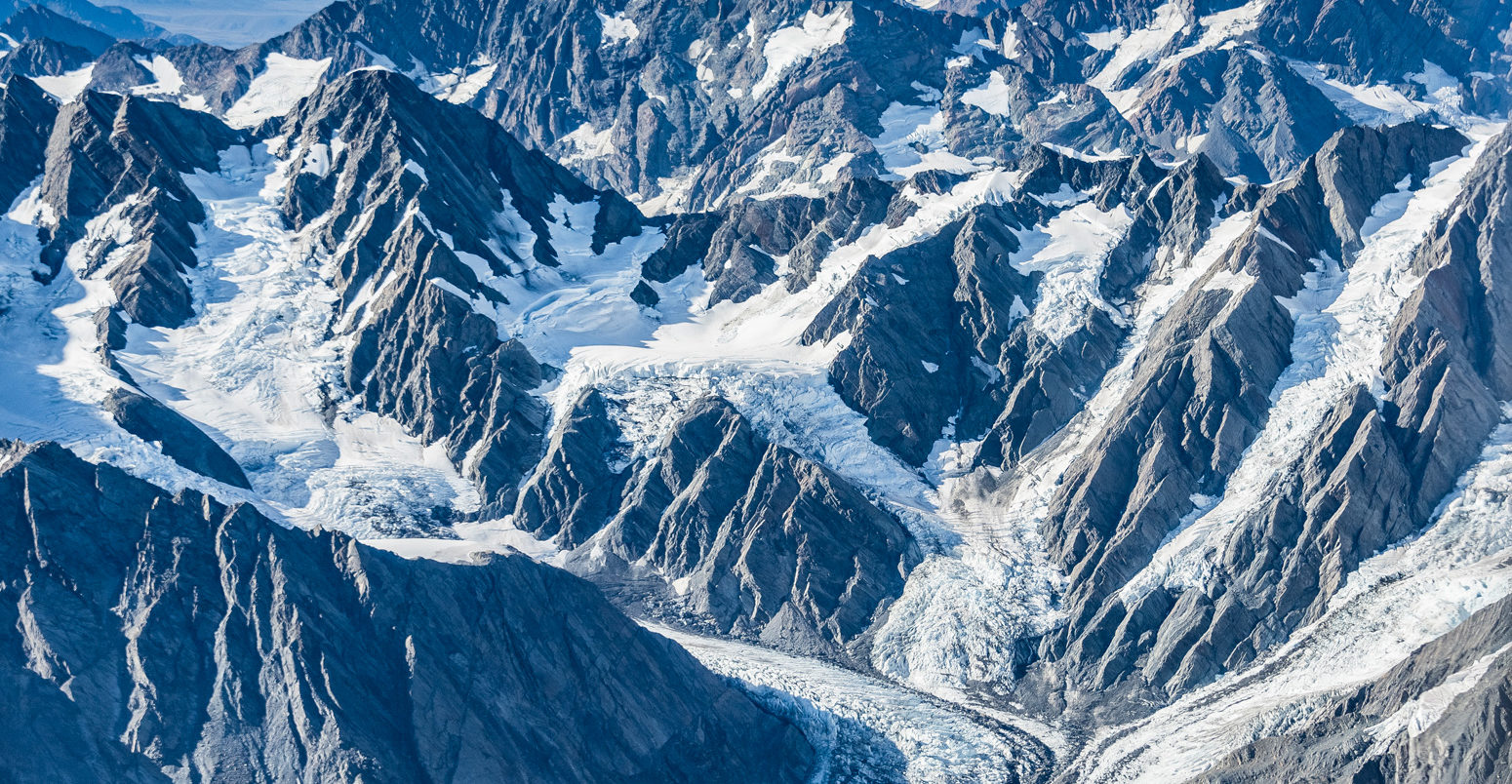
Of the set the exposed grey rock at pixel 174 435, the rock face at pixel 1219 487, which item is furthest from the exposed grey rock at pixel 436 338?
the rock face at pixel 1219 487

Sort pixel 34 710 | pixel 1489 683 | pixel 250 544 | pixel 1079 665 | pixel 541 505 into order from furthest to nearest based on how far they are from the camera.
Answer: pixel 541 505
pixel 1079 665
pixel 250 544
pixel 34 710
pixel 1489 683

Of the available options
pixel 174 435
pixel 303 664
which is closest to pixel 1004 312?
pixel 174 435

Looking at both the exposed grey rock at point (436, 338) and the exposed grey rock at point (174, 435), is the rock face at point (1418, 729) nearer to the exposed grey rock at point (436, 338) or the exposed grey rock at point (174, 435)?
the exposed grey rock at point (436, 338)

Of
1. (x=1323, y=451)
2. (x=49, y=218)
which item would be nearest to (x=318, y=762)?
(x=1323, y=451)

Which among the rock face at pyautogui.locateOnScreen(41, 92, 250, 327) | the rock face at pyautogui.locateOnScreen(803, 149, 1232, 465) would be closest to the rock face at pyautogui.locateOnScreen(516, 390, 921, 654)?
the rock face at pyautogui.locateOnScreen(803, 149, 1232, 465)

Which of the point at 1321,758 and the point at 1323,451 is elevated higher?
the point at 1323,451

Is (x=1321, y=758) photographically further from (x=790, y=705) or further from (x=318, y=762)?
(x=318, y=762)
